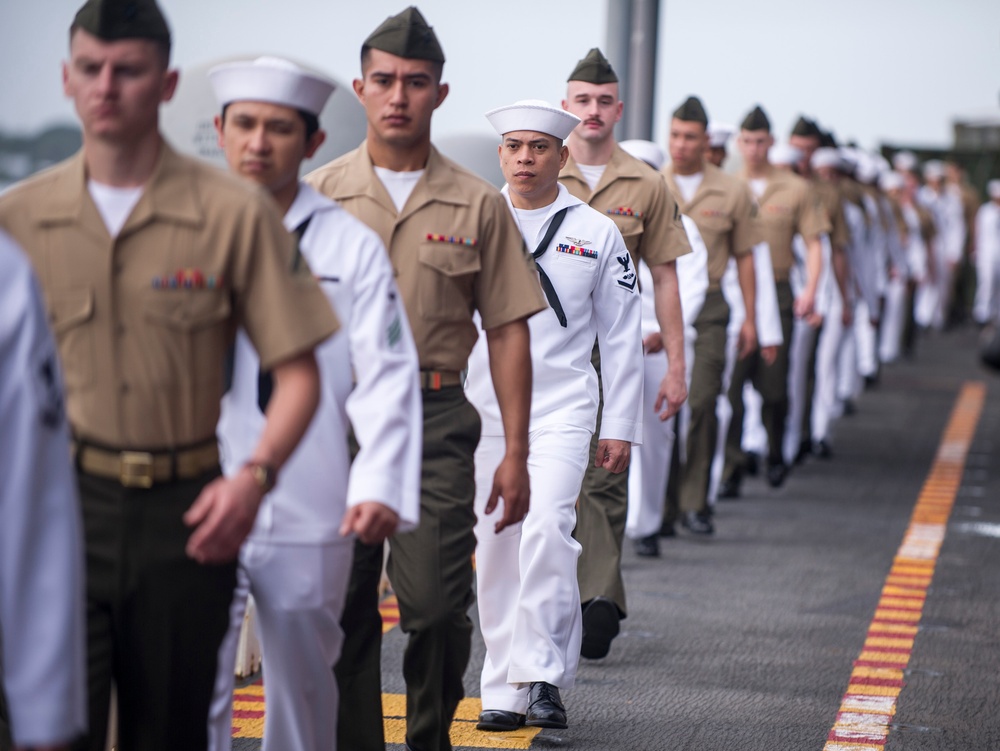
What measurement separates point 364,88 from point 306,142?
0.57 metres

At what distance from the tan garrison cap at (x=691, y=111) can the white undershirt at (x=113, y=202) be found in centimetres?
602

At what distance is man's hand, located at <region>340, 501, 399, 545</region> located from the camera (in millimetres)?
3588

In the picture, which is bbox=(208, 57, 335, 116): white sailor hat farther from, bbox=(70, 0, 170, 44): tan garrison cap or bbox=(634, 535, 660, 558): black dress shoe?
bbox=(634, 535, 660, 558): black dress shoe

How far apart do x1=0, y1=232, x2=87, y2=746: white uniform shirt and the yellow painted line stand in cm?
313

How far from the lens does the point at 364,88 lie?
4.64 metres

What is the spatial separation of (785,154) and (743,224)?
3.14m

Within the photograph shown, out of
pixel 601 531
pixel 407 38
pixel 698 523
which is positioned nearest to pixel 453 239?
pixel 407 38

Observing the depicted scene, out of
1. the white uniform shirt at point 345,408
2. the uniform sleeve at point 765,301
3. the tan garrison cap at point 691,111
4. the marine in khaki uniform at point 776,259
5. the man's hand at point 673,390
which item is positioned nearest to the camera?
the white uniform shirt at point 345,408

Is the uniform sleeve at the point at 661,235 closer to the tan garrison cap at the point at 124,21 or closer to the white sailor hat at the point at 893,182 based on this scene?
the tan garrison cap at the point at 124,21

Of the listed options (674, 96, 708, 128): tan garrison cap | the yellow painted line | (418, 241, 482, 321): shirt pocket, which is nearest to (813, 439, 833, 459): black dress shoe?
the yellow painted line

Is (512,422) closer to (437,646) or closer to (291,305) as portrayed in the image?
(437,646)

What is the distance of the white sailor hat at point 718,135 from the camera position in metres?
10.2

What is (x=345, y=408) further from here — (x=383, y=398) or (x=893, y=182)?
(x=893, y=182)

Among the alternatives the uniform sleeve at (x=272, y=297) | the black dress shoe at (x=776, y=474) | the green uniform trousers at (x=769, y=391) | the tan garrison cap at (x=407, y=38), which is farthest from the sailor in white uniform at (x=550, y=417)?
the black dress shoe at (x=776, y=474)
